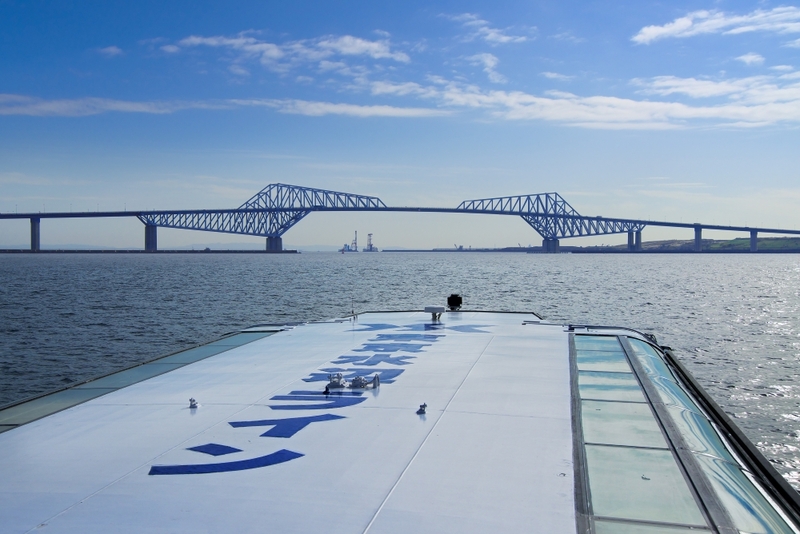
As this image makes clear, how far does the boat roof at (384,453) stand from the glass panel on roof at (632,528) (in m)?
0.01

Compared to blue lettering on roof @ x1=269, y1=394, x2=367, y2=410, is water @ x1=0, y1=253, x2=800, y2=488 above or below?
below

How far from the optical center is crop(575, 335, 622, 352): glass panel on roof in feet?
40.8

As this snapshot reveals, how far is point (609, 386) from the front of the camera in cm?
891

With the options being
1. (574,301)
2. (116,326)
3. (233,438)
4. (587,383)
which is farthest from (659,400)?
(574,301)

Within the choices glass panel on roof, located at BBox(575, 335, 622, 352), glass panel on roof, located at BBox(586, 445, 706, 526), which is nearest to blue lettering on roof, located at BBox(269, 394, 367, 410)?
glass panel on roof, located at BBox(586, 445, 706, 526)

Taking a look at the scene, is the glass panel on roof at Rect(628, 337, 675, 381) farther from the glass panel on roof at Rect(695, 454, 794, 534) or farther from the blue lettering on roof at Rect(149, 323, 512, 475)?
the glass panel on roof at Rect(695, 454, 794, 534)

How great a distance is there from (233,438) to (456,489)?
8.45 ft

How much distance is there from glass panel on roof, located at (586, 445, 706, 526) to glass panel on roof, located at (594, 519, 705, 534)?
113 mm

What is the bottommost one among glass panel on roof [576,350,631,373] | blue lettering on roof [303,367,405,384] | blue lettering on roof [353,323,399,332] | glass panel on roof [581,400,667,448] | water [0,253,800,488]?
water [0,253,800,488]

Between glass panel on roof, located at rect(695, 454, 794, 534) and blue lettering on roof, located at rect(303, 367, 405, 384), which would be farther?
blue lettering on roof, located at rect(303, 367, 405, 384)

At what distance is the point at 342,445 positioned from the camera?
6.29 m

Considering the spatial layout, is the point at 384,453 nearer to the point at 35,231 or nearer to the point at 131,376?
the point at 131,376

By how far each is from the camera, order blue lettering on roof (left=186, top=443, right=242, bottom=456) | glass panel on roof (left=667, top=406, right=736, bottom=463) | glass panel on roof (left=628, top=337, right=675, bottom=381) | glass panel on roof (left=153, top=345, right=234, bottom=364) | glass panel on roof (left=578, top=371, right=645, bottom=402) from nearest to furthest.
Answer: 1. blue lettering on roof (left=186, top=443, right=242, bottom=456)
2. glass panel on roof (left=667, top=406, right=736, bottom=463)
3. glass panel on roof (left=578, top=371, right=645, bottom=402)
4. glass panel on roof (left=628, top=337, right=675, bottom=381)
5. glass panel on roof (left=153, top=345, right=234, bottom=364)

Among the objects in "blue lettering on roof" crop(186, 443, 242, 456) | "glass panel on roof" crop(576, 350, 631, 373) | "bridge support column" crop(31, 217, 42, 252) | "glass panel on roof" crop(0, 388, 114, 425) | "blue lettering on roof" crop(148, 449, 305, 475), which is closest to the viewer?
"blue lettering on roof" crop(148, 449, 305, 475)
